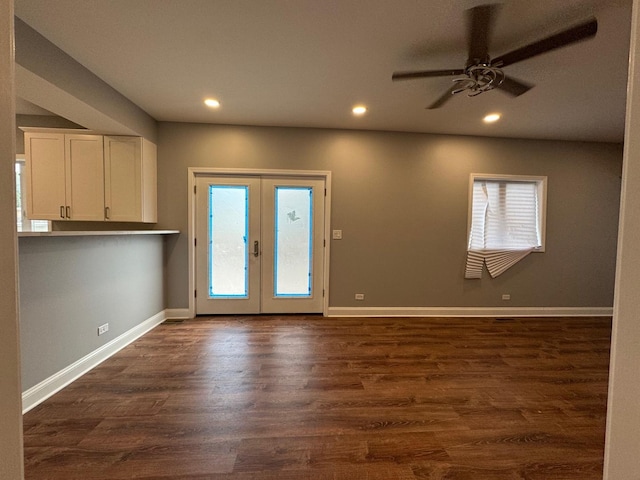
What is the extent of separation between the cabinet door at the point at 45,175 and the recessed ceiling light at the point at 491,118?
17.0ft

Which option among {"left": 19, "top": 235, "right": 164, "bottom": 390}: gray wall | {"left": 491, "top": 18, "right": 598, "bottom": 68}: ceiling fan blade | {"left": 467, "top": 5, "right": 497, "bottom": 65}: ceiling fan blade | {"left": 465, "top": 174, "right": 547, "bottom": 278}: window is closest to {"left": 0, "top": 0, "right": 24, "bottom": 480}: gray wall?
{"left": 19, "top": 235, "right": 164, "bottom": 390}: gray wall

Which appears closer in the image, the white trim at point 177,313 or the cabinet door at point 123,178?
the cabinet door at point 123,178

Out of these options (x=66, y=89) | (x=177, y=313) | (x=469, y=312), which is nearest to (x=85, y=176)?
(x=66, y=89)

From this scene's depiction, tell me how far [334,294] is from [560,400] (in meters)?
2.53

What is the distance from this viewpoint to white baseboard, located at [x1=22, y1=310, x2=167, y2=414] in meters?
1.89

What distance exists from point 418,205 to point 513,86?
6.31 feet

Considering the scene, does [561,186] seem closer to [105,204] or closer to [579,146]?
[579,146]

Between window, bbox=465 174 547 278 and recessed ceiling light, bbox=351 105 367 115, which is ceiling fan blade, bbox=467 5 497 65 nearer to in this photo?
recessed ceiling light, bbox=351 105 367 115

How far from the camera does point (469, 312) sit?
4.01 metres

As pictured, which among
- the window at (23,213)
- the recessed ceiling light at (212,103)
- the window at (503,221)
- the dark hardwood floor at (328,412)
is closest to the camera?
the dark hardwood floor at (328,412)

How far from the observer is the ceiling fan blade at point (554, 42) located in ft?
4.88

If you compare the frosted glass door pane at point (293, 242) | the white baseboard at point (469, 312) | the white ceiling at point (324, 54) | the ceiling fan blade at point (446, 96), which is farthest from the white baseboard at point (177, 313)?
the ceiling fan blade at point (446, 96)

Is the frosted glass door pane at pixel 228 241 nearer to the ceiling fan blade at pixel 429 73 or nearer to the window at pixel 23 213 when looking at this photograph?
the window at pixel 23 213

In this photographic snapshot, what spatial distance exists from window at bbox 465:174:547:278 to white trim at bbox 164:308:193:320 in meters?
4.18
